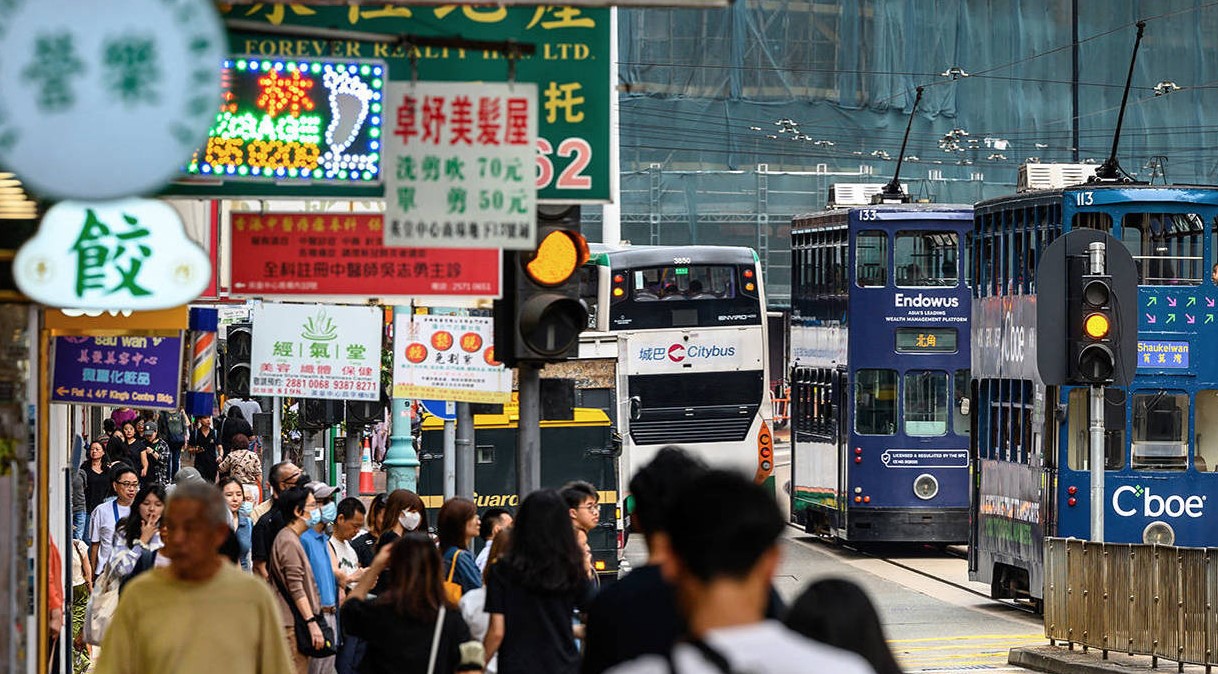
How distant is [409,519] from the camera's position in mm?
13094

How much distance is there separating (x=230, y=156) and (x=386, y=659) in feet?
8.13

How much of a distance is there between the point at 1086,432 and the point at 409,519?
969 cm

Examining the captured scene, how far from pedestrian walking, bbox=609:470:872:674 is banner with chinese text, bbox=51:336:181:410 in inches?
318

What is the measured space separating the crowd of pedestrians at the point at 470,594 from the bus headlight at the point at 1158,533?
8.99 metres

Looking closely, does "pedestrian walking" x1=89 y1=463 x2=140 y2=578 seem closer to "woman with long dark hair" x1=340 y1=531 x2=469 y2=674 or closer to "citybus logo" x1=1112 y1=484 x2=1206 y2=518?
"woman with long dark hair" x1=340 y1=531 x2=469 y2=674

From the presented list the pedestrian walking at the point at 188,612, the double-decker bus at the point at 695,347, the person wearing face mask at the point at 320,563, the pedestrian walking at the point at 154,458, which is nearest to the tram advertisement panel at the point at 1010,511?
the double-decker bus at the point at 695,347

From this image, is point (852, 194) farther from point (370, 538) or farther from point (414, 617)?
point (414, 617)

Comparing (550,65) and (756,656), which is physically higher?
(550,65)

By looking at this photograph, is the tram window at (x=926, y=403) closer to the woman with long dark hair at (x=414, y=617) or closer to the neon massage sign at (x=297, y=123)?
the neon massage sign at (x=297, y=123)

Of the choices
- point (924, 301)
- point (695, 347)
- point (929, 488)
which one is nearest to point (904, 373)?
point (924, 301)

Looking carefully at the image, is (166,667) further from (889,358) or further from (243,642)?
(889,358)

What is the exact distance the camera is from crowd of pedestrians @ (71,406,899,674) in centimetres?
398

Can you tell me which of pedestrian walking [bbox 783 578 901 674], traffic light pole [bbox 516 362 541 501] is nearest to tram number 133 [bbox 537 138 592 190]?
traffic light pole [bbox 516 362 541 501]

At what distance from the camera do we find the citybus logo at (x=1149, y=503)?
21.0m
